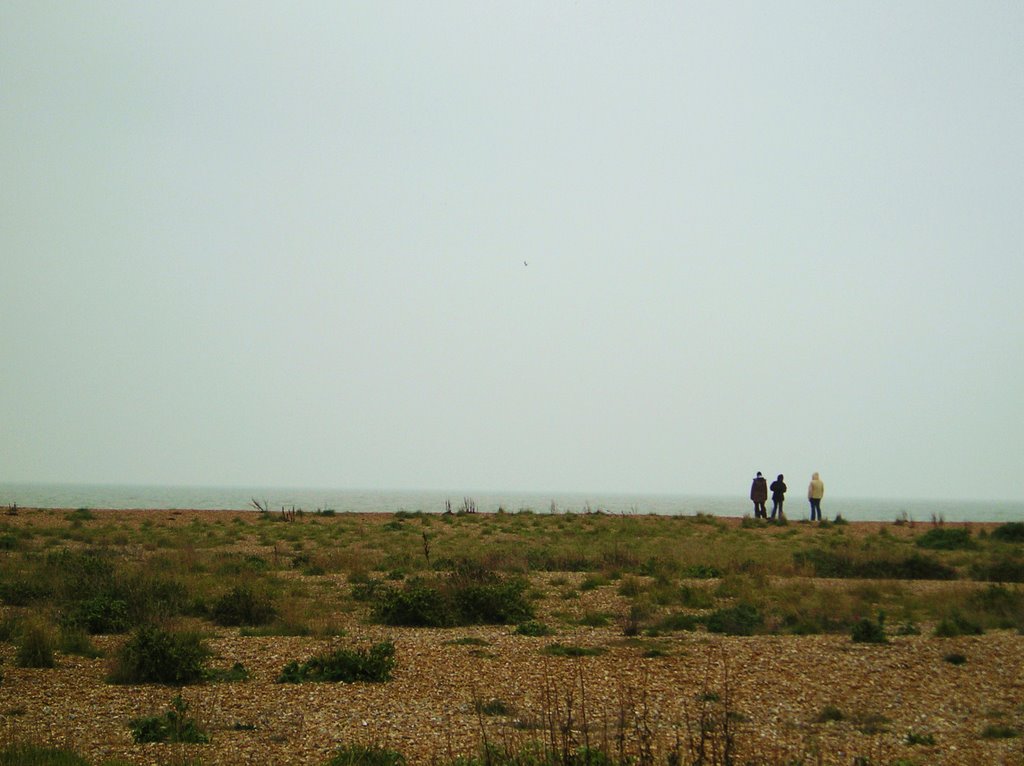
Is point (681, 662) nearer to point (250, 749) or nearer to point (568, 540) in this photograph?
point (250, 749)

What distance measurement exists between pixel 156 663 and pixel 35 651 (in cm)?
207

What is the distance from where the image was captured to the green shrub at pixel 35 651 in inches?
496

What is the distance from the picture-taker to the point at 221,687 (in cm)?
1166

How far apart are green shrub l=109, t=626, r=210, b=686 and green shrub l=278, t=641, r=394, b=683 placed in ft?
3.92

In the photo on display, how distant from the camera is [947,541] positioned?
31.4m

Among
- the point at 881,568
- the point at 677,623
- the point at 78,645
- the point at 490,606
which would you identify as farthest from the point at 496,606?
the point at 881,568

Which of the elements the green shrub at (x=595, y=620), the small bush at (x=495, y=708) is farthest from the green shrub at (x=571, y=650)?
the small bush at (x=495, y=708)

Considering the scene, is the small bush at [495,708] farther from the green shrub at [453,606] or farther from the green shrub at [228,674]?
the green shrub at [453,606]

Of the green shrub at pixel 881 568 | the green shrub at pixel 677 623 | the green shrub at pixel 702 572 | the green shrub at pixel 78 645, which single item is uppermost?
the green shrub at pixel 881 568

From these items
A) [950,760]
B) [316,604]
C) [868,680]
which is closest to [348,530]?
[316,604]

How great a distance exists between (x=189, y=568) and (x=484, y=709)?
48.0ft

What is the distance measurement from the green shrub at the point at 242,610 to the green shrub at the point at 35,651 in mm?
3706

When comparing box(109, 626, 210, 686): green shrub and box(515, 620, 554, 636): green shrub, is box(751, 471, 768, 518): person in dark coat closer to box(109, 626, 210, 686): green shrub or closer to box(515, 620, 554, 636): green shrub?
box(515, 620, 554, 636): green shrub

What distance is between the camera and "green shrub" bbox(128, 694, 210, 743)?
8.98m
